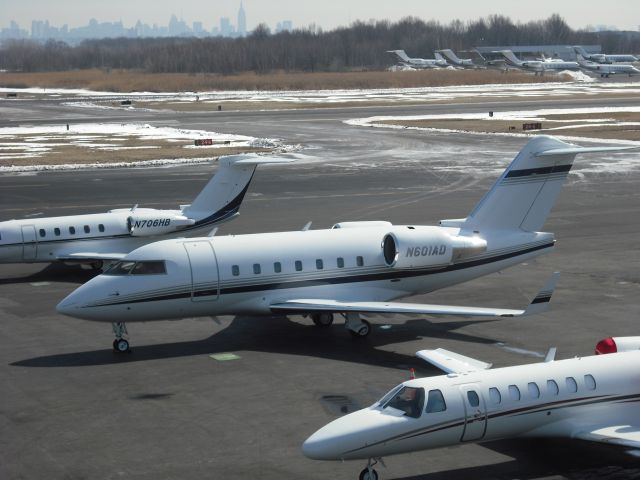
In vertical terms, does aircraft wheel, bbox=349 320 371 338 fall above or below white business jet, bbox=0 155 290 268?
below

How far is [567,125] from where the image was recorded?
3780 inches

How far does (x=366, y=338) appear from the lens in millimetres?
27375

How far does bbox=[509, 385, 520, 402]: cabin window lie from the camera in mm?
17781

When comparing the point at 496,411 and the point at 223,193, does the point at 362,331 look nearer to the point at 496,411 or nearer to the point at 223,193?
the point at 496,411

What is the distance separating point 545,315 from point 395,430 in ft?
46.0

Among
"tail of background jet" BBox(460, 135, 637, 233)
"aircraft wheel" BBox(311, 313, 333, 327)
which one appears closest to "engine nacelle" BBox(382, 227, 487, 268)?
"tail of background jet" BBox(460, 135, 637, 233)

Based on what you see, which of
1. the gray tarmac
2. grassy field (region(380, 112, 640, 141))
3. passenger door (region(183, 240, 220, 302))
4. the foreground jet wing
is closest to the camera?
the gray tarmac

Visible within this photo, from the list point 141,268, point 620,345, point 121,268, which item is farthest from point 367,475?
point 121,268

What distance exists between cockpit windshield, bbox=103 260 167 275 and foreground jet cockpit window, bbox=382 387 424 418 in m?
10.5

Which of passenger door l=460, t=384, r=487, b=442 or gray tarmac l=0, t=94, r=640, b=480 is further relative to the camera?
gray tarmac l=0, t=94, r=640, b=480

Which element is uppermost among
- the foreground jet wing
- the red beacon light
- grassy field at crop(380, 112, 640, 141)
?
the red beacon light

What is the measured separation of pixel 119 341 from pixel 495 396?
1201 cm

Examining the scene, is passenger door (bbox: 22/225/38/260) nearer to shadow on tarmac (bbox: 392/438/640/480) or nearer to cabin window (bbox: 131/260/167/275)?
cabin window (bbox: 131/260/167/275)

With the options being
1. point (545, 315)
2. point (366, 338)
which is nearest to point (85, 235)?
point (366, 338)
